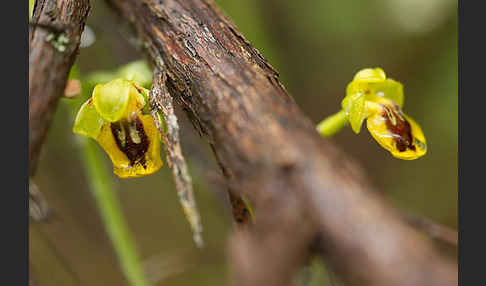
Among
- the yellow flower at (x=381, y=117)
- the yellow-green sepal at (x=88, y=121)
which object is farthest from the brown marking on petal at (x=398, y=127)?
the yellow-green sepal at (x=88, y=121)

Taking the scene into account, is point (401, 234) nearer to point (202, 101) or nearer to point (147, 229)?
point (202, 101)

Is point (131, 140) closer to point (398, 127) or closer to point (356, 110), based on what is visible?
point (356, 110)

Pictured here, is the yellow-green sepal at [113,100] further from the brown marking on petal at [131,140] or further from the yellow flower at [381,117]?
the yellow flower at [381,117]

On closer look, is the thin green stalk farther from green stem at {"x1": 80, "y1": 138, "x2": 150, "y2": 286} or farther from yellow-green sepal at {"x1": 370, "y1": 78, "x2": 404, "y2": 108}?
yellow-green sepal at {"x1": 370, "y1": 78, "x2": 404, "y2": 108}

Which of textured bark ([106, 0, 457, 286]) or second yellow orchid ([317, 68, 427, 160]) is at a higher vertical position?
textured bark ([106, 0, 457, 286])

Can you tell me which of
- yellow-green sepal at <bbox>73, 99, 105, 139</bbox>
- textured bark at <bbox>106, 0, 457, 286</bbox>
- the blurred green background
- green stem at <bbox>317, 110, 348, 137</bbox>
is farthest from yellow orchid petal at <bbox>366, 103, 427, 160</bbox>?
the blurred green background

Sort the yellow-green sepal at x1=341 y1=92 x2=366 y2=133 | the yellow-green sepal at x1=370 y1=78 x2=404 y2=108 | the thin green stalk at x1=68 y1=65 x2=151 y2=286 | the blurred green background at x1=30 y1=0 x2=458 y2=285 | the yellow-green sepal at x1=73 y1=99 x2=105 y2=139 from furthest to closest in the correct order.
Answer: the blurred green background at x1=30 y1=0 x2=458 y2=285, the thin green stalk at x1=68 y1=65 x2=151 y2=286, the yellow-green sepal at x1=370 y1=78 x2=404 y2=108, the yellow-green sepal at x1=341 y1=92 x2=366 y2=133, the yellow-green sepal at x1=73 y1=99 x2=105 y2=139
